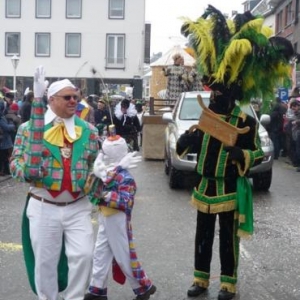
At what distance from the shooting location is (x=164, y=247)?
6.78 meters

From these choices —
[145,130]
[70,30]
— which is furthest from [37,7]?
[145,130]

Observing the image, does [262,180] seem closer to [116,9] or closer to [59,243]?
[59,243]

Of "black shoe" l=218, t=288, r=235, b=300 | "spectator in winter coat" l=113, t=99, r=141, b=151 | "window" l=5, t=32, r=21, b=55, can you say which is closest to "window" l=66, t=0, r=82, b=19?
"window" l=5, t=32, r=21, b=55

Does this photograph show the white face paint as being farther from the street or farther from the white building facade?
the white building facade

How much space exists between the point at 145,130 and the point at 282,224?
7021mm

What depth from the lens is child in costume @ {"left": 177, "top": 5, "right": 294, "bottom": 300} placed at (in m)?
4.90

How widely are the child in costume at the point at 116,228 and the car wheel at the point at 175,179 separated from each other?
5.73m

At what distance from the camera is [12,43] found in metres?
45.9

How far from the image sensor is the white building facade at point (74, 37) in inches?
1758

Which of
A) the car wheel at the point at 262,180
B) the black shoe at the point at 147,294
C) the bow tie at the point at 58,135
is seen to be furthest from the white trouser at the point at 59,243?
the car wheel at the point at 262,180

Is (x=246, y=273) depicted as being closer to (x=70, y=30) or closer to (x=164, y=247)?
(x=164, y=247)

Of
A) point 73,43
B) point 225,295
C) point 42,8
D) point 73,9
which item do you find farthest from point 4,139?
point 42,8

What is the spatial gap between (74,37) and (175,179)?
36197mm

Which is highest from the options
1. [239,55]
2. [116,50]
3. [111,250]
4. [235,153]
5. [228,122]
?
[116,50]
